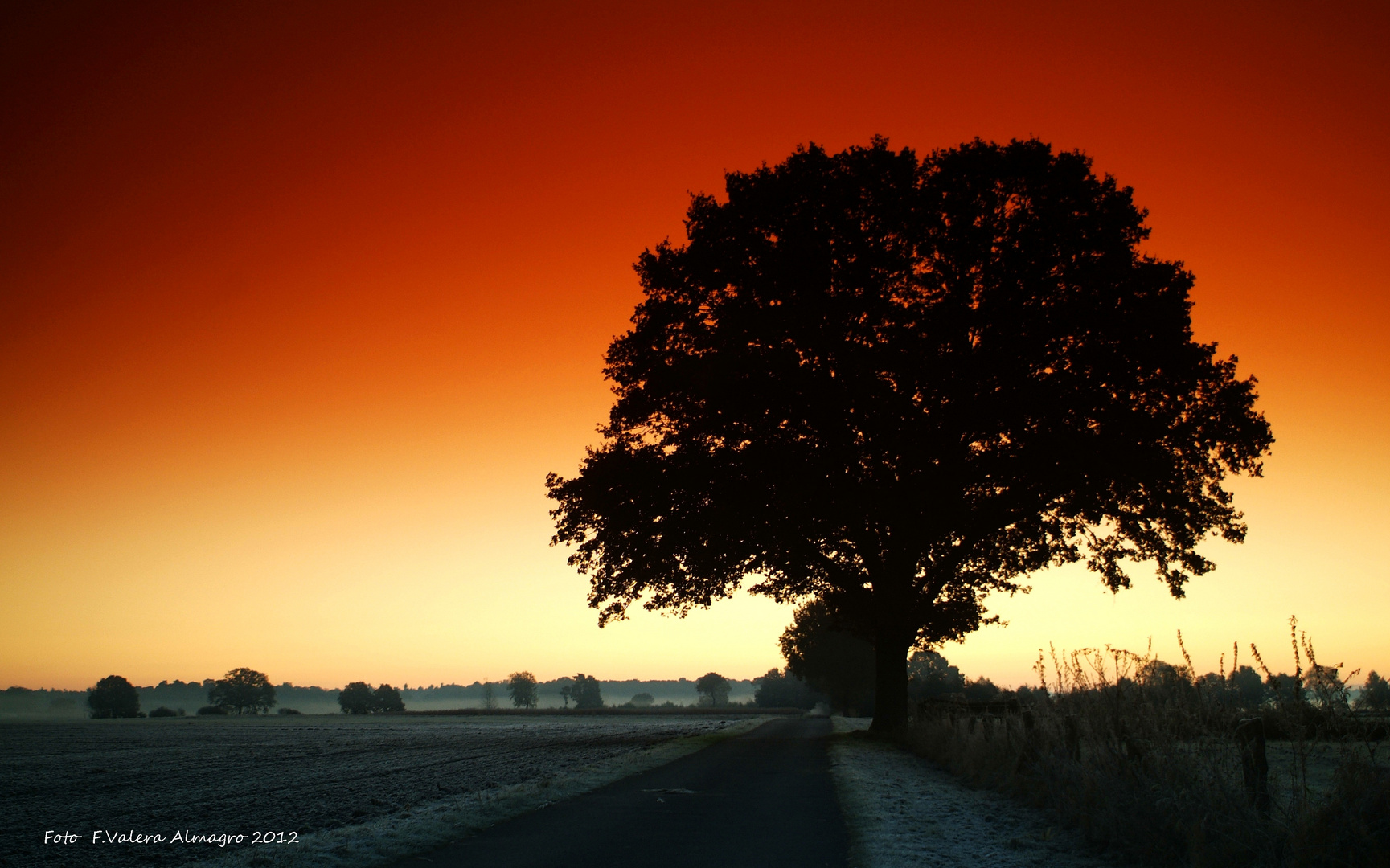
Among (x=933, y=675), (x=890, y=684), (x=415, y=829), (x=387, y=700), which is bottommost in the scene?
(x=387, y=700)

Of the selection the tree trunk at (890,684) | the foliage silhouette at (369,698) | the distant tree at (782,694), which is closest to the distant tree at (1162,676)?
the tree trunk at (890,684)

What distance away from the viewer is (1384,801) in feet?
18.2

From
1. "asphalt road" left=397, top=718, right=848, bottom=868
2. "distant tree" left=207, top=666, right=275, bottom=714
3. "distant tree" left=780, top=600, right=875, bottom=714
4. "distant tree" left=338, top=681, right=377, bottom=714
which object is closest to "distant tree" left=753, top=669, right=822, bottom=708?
"distant tree" left=780, top=600, right=875, bottom=714

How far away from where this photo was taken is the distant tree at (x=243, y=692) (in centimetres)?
15250

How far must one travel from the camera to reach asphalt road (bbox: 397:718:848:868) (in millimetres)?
7344

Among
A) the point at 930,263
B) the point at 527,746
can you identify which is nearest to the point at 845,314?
the point at 930,263

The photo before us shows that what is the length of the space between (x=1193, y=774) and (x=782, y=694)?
139 metres

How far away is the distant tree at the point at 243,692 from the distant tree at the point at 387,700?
87.1 feet

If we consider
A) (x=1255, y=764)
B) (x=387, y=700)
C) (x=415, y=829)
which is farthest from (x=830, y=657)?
(x=387, y=700)

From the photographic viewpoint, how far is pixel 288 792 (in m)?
14.8

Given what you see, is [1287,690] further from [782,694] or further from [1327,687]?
[782,694]

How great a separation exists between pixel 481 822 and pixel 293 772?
42.8ft

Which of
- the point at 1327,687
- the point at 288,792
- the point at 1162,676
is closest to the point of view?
the point at 1327,687

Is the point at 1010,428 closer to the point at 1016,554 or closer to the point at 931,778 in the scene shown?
the point at 1016,554
